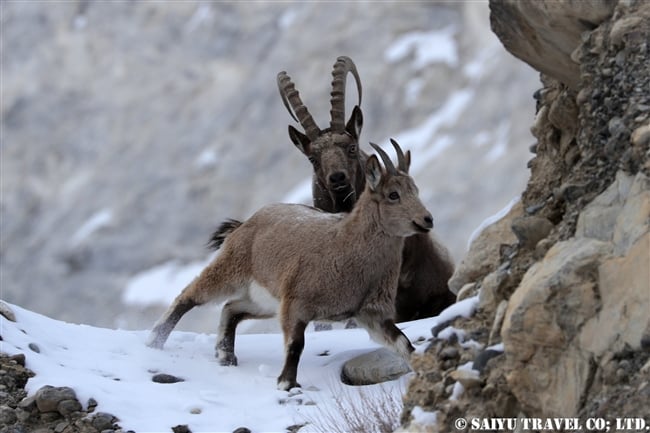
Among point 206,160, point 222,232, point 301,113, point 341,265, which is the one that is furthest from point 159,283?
point 341,265

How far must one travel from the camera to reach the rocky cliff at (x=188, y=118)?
132 feet

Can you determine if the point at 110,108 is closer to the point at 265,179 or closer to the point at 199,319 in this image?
the point at 265,179

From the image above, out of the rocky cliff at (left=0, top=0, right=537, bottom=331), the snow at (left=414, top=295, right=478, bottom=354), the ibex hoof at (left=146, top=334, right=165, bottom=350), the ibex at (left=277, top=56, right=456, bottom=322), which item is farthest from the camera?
the rocky cliff at (left=0, top=0, right=537, bottom=331)

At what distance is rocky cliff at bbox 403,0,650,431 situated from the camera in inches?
183

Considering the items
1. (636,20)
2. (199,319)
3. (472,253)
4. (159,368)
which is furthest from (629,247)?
(199,319)

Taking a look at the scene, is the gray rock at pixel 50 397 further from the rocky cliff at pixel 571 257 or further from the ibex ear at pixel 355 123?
the ibex ear at pixel 355 123

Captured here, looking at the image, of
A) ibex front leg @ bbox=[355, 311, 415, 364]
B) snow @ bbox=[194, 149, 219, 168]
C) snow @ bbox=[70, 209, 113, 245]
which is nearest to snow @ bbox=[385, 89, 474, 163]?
snow @ bbox=[194, 149, 219, 168]

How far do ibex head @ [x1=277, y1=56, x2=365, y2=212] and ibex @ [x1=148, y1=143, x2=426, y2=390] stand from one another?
1866mm

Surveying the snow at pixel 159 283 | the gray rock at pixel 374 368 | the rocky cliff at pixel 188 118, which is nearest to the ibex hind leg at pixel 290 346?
the gray rock at pixel 374 368

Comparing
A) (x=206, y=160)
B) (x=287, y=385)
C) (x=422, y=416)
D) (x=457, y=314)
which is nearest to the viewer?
(x=422, y=416)

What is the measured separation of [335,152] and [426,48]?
3673 cm

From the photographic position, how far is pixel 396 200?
7.68 m

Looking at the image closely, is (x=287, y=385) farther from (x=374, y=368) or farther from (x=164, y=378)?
(x=164, y=378)

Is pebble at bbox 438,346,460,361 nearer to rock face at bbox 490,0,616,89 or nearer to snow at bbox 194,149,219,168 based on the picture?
rock face at bbox 490,0,616,89
